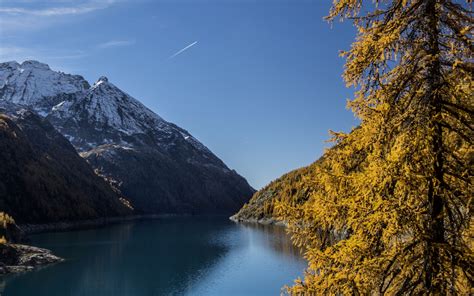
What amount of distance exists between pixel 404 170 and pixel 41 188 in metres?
151

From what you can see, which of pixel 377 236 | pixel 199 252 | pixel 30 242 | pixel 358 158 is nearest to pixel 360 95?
pixel 358 158

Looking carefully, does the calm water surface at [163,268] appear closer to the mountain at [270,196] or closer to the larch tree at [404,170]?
the mountain at [270,196]

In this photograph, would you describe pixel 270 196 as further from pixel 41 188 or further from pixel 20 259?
pixel 20 259

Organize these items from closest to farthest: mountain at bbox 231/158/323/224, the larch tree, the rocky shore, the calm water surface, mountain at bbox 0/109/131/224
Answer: the larch tree → the calm water surface → the rocky shore → mountain at bbox 0/109/131/224 → mountain at bbox 231/158/323/224

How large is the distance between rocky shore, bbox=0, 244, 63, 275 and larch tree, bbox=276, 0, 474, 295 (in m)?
57.5

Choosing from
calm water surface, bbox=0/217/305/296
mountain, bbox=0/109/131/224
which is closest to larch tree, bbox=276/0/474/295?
calm water surface, bbox=0/217/305/296

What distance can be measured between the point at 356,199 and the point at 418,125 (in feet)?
6.43

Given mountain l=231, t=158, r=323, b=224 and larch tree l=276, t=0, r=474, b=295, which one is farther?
mountain l=231, t=158, r=323, b=224

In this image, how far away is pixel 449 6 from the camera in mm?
9492

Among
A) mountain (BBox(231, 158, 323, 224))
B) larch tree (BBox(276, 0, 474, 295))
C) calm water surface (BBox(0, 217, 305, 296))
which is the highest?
mountain (BBox(231, 158, 323, 224))

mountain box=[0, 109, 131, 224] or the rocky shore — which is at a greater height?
mountain box=[0, 109, 131, 224]

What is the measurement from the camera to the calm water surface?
176 ft

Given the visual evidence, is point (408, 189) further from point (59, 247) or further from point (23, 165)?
point (23, 165)

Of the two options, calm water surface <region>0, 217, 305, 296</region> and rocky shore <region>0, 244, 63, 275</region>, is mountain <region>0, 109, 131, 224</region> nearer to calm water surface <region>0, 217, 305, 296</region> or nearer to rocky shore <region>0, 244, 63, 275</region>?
calm water surface <region>0, 217, 305, 296</region>
